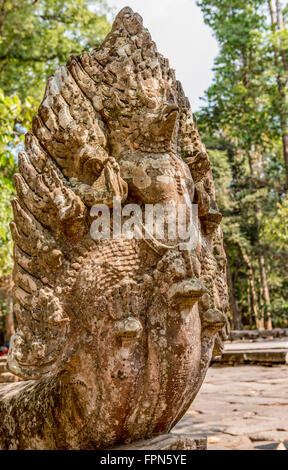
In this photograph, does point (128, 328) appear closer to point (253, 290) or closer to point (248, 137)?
point (248, 137)

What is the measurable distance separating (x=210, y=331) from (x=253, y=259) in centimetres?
1452

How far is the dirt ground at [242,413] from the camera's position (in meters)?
2.34

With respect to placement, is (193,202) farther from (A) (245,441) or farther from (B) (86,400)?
(A) (245,441)

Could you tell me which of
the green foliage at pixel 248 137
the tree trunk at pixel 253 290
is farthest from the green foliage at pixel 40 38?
the tree trunk at pixel 253 290

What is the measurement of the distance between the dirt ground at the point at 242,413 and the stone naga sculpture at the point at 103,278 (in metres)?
0.84

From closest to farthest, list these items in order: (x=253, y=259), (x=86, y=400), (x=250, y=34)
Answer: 1. (x=86, y=400)
2. (x=250, y=34)
3. (x=253, y=259)

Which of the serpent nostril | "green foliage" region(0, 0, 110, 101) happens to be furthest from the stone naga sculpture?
"green foliage" region(0, 0, 110, 101)

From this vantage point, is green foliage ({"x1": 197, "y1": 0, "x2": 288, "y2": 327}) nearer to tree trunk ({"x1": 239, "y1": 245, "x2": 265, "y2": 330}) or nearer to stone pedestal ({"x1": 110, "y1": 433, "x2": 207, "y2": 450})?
tree trunk ({"x1": 239, "y1": 245, "x2": 265, "y2": 330})

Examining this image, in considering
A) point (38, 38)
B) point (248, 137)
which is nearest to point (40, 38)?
point (38, 38)

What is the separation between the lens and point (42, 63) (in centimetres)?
1194

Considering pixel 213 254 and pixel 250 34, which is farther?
pixel 250 34

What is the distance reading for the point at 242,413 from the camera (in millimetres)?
3113

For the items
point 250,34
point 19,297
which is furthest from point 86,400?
point 250,34

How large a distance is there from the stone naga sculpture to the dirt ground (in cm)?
84
